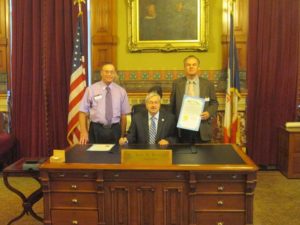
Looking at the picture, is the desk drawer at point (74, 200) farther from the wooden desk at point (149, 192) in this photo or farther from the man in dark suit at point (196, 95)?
the man in dark suit at point (196, 95)

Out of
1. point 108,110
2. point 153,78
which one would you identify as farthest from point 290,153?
point 108,110

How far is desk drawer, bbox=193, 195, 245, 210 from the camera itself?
3012 mm

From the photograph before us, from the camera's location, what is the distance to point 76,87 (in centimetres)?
536

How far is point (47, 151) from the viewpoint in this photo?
5.93 meters


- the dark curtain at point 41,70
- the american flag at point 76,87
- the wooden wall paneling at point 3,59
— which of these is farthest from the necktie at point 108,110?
the wooden wall paneling at point 3,59

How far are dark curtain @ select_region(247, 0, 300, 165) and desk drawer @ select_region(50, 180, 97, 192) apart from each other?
11.2 ft

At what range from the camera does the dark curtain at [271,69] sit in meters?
5.57

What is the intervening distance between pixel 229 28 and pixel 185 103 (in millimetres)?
2581

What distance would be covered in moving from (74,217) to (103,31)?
347 cm

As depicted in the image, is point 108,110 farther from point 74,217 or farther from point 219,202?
point 219,202

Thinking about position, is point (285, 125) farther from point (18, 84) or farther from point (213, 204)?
point (18, 84)

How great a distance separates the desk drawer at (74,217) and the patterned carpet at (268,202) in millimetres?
752

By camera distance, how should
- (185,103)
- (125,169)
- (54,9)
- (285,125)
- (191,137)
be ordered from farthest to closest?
(54,9)
(285,125)
(191,137)
(185,103)
(125,169)

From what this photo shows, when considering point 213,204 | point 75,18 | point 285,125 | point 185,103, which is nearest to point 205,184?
point 213,204
